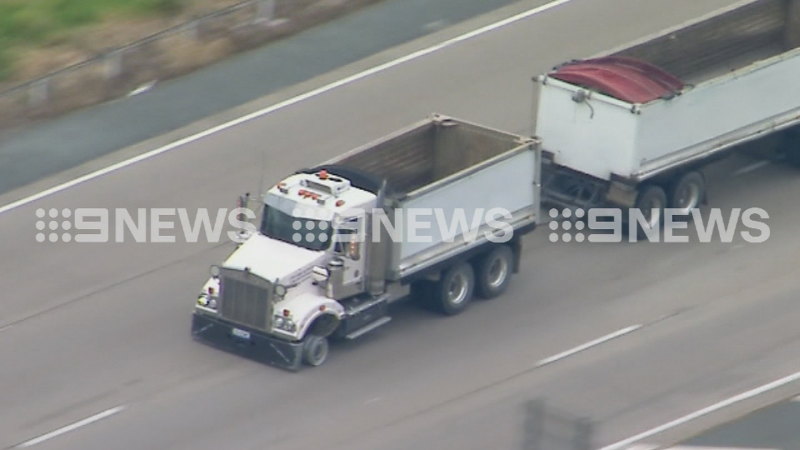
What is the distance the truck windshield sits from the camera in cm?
2538

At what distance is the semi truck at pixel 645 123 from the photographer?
28.5 meters

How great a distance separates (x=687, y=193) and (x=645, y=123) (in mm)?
1822

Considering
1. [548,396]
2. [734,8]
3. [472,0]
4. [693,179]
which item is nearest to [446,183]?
[548,396]

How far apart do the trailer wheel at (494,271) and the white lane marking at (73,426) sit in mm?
5487

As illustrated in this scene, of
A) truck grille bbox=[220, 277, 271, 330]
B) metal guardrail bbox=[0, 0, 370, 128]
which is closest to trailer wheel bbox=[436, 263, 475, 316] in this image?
truck grille bbox=[220, 277, 271, 330]

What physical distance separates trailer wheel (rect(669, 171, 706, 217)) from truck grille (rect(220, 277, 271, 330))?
7407 mm

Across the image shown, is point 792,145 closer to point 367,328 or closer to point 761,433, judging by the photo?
point 367,328

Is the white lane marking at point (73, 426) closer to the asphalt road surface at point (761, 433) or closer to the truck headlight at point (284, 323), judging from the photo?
the truck headlight at point (284, 323)

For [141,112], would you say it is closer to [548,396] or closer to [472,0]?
[472,0]

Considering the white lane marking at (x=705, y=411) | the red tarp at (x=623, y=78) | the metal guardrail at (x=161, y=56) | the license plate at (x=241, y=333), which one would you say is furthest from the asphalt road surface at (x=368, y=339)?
the red tarp at (x=623, y=78)

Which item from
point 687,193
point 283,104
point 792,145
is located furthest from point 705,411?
point 283,104

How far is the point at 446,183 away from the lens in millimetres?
26047

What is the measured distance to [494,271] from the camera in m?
27.3

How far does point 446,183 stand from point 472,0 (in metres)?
10.9
